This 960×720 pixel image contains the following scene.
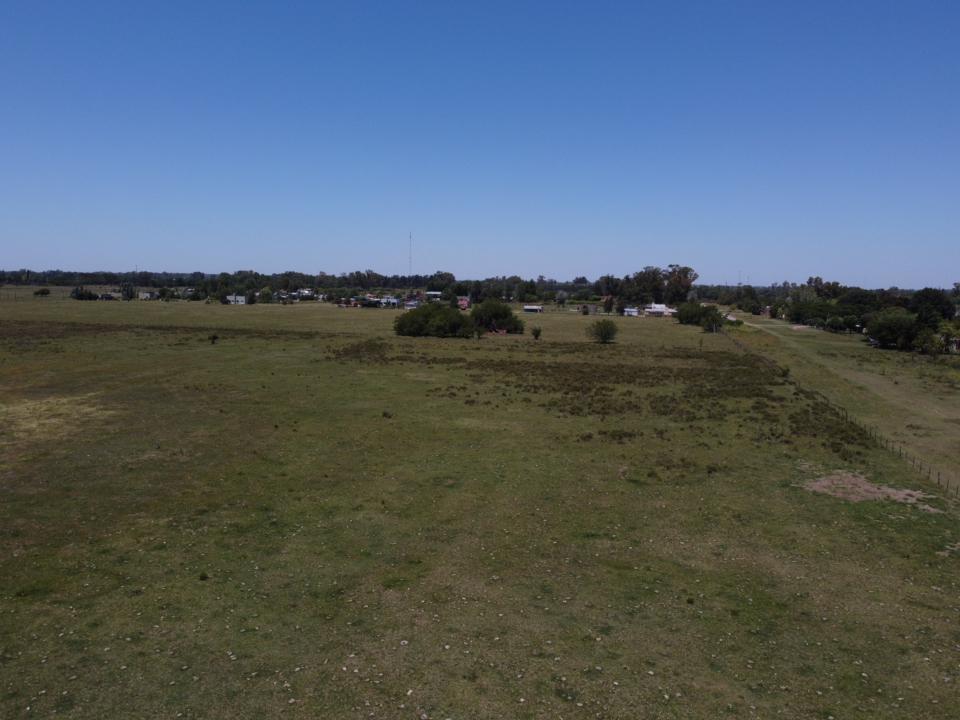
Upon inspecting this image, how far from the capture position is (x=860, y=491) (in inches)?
1008

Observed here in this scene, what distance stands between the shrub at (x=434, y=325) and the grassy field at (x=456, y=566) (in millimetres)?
58546

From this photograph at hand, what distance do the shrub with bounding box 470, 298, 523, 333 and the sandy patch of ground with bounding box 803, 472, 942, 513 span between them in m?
81.0

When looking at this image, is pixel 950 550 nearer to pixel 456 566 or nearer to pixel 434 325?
pixel 456 566

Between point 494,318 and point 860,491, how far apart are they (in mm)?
84509

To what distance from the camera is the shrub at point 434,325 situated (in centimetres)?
9888

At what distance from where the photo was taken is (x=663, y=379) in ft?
188

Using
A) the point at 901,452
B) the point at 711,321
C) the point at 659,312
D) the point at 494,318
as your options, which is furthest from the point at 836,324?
the point at 901,452

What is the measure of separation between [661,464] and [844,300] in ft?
519

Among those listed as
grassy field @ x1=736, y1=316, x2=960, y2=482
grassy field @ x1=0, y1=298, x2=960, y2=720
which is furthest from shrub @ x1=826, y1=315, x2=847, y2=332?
grassy field @ x1=0, y1=298, x2=960, y2=720

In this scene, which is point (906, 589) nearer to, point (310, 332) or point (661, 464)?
point (661, 464)

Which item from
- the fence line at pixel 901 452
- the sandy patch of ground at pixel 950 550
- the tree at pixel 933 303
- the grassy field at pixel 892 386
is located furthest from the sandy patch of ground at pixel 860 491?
the tree at pixel 933 303

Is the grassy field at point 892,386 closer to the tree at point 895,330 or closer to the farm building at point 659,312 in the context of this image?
the tree at point 895,330

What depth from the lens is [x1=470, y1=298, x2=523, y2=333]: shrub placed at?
352 ft

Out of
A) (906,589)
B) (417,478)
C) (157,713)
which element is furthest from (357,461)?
(906,589)
